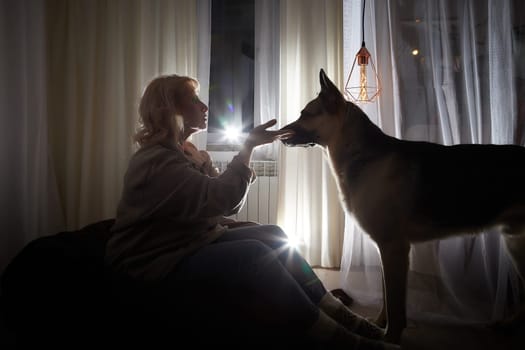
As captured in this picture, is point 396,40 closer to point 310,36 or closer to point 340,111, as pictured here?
point 310,36

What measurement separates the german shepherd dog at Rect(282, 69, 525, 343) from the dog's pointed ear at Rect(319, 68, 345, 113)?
0.02 metres

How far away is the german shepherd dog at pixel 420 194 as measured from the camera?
131cm

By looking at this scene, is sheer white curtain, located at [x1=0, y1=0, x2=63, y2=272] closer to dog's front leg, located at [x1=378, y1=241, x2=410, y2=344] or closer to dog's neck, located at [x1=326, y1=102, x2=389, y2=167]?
dog's neck, located at [x1=326, y1=102, x2=389, y2=167]

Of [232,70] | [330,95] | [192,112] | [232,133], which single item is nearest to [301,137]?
[330,95]

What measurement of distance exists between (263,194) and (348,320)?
151 cm

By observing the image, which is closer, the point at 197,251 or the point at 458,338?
the point at 197,251

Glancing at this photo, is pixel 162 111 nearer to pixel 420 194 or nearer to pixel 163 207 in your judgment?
pixel 163 207

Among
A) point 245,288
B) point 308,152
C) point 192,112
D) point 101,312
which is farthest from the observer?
point 308,152

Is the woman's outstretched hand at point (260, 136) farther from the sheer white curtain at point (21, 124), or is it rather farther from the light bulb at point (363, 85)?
Answer: the sheer white curtain at point (21, 124)

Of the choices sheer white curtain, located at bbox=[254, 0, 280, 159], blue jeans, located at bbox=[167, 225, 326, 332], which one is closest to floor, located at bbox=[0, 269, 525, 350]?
blue jeans, located at bbox=[167, 225, 326, 332]

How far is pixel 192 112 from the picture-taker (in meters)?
1.41

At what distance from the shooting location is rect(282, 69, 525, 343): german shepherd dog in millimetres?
1311

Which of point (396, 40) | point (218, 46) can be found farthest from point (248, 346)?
point (218, 46)

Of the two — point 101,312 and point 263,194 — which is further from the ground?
point 263,194
